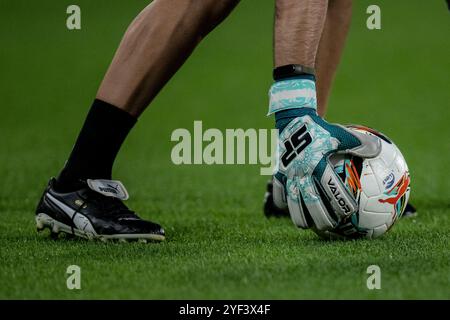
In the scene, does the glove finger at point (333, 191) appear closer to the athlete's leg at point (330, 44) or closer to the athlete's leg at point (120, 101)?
the athlete's leg at point (120, 101)

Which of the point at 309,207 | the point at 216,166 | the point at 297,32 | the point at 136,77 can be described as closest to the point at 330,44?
the point at 297,32

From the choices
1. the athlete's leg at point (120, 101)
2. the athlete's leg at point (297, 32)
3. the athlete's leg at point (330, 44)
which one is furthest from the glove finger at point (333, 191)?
the athlete's leg at point (330, 44)

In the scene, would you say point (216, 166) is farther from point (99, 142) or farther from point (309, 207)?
point (309, 207)

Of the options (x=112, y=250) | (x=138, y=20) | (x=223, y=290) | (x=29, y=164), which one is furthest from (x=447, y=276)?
(x=29, y=164)

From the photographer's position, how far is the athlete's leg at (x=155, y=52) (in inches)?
129

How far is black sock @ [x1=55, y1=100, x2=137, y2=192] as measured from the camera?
327 cm

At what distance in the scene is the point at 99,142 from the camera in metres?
3.27

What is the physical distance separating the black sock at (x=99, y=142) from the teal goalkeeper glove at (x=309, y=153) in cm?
54

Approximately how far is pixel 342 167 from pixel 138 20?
0.88 meters

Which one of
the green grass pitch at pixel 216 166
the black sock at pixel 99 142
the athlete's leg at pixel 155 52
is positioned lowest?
the green grass pitch at pixel 216 166

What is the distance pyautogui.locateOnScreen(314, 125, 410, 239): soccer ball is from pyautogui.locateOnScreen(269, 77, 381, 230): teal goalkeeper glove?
38 mm

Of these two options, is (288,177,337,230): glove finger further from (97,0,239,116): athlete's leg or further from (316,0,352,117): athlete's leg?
(316,0,352,117): athlete's leg

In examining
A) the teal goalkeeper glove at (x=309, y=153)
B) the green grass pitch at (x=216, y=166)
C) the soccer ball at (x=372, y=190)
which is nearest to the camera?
the green grass pitch at (x=216, y=166)

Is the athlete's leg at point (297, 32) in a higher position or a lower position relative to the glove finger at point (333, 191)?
higher
